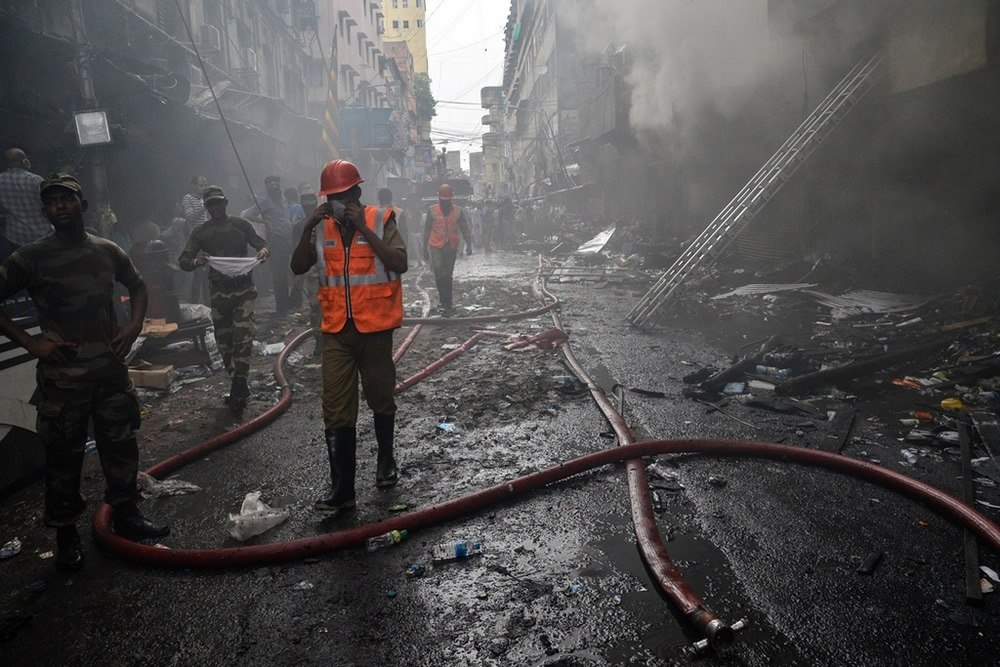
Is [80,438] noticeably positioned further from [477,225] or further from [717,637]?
[477,225]

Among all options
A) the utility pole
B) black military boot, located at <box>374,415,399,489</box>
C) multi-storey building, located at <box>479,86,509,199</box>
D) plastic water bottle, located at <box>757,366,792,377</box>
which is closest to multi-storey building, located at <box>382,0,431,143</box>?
multi-storey building, located at <box>479,86,509,199</box>

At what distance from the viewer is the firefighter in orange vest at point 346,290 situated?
129 inches

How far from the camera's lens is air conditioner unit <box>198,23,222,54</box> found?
1647 centimetres

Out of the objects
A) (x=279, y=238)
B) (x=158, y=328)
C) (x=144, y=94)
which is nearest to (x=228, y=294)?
(x=158, y=328)

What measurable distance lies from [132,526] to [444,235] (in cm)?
677

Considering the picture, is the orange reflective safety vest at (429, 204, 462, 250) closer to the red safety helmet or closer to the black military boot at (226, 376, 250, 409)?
the black military boot at (226, 376, 250, 409)

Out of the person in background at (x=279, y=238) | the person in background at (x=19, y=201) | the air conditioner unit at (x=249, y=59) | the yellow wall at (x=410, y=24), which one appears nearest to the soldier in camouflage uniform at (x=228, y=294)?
the person in background at (x=19, y=201)

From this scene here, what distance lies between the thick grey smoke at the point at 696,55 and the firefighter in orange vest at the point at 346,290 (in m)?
11.1

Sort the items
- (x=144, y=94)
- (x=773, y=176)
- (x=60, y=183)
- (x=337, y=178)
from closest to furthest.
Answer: (x=60, y=183) < (x=337, y=178) < (x=773, y=176) < (x=144, y=94)

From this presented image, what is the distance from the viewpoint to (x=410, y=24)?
87750 mm

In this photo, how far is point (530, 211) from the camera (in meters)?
30.5

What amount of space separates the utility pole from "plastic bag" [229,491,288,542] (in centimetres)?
756

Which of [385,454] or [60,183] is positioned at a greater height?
[60,183]

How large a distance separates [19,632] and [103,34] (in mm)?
12890
